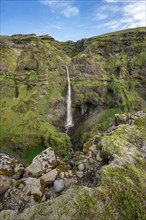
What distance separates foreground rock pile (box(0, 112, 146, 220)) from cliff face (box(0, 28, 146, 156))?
83.3 metres

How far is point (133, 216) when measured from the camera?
11016mm

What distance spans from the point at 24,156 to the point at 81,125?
1536 inches

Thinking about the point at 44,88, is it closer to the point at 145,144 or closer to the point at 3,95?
the point at 3,95

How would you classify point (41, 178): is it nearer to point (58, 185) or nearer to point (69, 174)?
point (58, 185)

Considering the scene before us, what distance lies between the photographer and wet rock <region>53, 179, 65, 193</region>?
1309cm

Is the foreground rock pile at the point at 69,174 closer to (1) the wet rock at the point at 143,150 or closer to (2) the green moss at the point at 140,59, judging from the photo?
(1) the wet rock at the point at 143,150

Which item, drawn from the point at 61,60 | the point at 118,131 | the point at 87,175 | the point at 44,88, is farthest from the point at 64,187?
the point at 61,60

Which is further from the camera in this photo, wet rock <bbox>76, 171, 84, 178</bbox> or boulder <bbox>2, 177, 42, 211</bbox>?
wet rock <bbox>76, 171, 84, 178</bbox>

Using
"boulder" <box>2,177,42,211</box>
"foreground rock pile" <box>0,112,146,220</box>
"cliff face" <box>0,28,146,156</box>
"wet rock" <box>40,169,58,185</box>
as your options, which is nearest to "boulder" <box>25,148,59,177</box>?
"foreground rock pile" <box>0,112,146,220</box>

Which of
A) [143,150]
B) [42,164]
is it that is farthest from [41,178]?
[143,150]

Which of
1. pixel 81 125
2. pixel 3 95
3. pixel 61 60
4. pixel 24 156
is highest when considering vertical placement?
pixel 61 60

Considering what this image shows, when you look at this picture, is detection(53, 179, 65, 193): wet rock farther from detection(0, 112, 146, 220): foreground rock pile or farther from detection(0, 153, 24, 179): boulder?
detection(0, 153, 24, 179): boulder

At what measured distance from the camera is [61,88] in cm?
13525

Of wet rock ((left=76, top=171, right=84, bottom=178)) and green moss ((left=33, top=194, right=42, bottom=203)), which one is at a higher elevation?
wet rock ((left=76, top=171, right=84, bottom=178))
